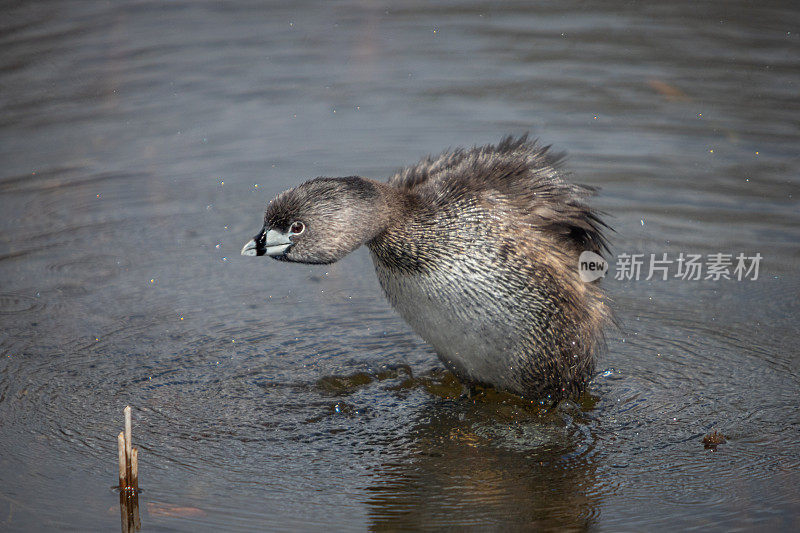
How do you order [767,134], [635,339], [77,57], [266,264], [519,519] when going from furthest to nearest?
1. [77,57]
2. [767,134]
3. [266,264]
4. [635,339]
5. [519,519]

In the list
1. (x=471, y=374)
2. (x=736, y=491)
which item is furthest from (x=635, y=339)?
(x=736, y=491)

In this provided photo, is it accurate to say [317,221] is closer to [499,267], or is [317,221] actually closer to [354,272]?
[499,267]

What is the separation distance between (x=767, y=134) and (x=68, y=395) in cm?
746

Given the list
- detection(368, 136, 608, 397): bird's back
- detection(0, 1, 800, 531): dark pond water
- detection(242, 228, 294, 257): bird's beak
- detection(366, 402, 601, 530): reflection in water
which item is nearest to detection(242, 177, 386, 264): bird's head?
detection(242, 228, 294, 257): bird's beak

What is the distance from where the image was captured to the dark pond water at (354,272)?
627 cm

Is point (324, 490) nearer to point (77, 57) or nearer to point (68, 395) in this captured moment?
point (68, 395)

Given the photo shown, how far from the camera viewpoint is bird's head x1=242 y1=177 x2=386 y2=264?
644 cm

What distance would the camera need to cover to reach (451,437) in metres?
6.97

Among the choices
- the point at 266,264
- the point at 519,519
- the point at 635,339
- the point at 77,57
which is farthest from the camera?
the point at 77,57

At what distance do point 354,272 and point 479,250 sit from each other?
289cm

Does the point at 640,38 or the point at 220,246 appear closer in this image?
the point at 220,246

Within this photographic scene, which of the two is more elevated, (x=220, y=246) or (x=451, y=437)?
(x=220, y=246)

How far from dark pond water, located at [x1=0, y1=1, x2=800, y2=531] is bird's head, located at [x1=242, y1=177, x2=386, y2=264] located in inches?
48.3

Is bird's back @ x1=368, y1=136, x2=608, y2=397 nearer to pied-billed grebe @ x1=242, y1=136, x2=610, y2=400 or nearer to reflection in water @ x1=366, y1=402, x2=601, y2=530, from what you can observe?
pied-billed grebe @ x1=242, y1=136, x2=610, y2=400
